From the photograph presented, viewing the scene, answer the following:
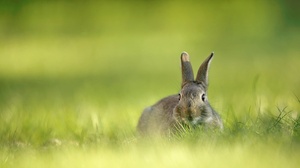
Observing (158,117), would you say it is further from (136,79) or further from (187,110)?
(136,79)

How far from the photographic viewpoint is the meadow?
15.6 ft

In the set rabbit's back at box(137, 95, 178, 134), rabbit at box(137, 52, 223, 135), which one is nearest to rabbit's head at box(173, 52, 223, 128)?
rabbit at box(137, 52, 223, 135)

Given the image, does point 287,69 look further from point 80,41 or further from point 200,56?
point 80,41

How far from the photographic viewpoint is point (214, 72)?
11.3m

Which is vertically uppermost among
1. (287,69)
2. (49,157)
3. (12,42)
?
(49,157)

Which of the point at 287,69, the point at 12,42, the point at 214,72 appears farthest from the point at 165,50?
the point at 287,69

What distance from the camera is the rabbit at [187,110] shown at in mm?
5637

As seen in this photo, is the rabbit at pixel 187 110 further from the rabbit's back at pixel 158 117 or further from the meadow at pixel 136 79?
the meadow at pixel 136 79

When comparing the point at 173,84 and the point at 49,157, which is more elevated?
the point at 49,157

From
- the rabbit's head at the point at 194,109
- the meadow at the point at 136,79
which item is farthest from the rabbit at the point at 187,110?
the meadow at the point at 136,79

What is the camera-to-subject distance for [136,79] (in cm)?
1138

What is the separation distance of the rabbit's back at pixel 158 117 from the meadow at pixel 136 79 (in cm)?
20

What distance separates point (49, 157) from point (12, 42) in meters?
11.0

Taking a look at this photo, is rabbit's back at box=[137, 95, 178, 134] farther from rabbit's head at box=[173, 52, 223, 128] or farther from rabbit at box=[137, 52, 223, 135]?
rabbit's head at box=[173, 52, 223, 128]
